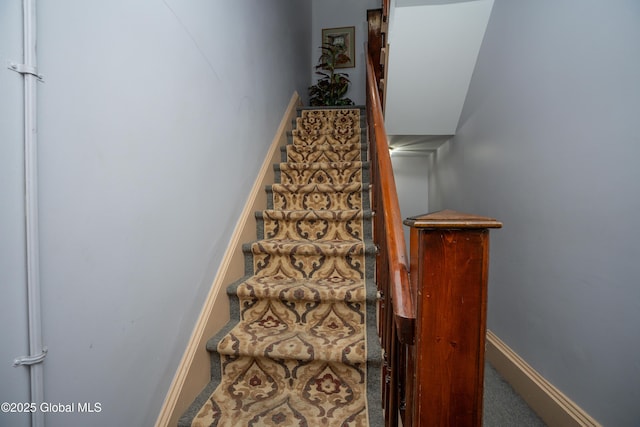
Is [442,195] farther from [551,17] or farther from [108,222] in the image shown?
[108,222]

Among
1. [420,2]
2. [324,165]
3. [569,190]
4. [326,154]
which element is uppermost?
[420,2]

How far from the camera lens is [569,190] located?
4.06 ft

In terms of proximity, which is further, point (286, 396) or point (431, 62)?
point (431, 62)

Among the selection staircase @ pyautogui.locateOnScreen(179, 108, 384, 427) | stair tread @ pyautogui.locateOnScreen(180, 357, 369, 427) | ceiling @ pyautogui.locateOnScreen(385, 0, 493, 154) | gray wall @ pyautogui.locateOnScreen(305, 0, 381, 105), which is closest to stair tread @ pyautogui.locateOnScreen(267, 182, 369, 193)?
staircase @ pyautogui.locateOnScreen(179, 108, 384, 427)

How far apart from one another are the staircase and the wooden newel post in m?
0.60

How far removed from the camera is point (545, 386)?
4.49ft

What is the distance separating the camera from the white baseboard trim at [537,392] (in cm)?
120

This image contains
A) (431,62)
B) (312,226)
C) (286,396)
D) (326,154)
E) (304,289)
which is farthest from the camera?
(326,154)

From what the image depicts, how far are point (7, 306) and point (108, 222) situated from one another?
281 mm

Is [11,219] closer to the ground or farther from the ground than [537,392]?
farther from the ground

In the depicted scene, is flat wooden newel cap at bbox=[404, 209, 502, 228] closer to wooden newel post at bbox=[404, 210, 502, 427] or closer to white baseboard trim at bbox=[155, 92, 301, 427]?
wooden newel post at bbox=[404, 210, 502, 427]

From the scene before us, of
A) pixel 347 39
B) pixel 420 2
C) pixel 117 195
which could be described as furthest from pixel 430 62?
pixel 347 39

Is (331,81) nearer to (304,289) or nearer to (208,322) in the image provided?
(304,289)

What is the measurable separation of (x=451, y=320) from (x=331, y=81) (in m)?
3.84
